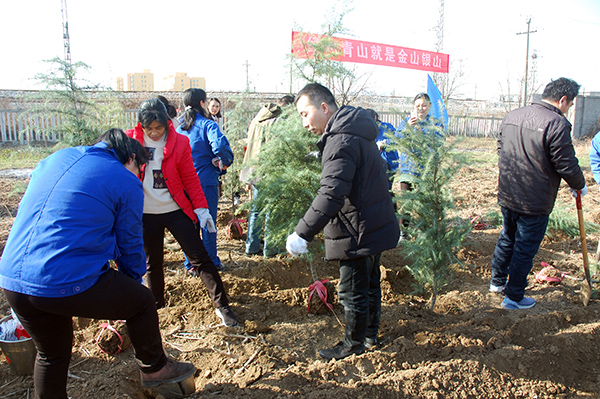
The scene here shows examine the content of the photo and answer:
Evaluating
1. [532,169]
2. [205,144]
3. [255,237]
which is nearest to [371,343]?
[532,169]

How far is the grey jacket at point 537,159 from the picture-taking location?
347 centimetres

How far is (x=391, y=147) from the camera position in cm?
337

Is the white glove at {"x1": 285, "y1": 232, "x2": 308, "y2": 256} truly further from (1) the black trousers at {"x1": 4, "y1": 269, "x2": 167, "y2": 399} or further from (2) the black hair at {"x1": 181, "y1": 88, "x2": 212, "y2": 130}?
(2) the black hair at {"x1": 181, "y1": 88, "x2": 212, "y2": 130}

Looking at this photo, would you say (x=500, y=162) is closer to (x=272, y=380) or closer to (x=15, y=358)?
(x=272, y=380)

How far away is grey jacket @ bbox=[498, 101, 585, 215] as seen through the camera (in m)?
3.47

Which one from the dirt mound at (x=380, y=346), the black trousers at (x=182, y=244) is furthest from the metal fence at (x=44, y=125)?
the black trousers at (x=182, y=244)

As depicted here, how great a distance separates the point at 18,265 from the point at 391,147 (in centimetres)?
269

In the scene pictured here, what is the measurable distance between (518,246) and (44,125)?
16.6 m

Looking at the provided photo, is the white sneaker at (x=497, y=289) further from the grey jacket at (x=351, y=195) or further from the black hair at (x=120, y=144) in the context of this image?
the black hair at (x=120, y=144)

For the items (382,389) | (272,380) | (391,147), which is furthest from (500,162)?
(272,380)

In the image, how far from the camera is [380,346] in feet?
10.2

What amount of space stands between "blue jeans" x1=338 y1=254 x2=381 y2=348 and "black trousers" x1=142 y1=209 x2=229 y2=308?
1.18 m

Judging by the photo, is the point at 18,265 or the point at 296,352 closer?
the point at 18,265

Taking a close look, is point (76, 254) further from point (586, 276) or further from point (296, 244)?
point (586, 276)
